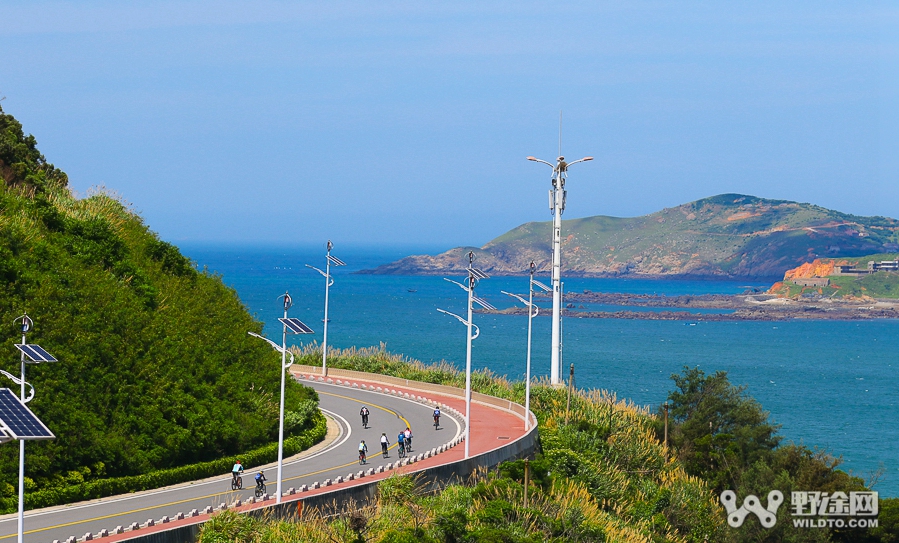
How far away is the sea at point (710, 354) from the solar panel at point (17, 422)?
126 ft

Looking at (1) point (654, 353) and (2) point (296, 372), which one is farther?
(1) point (654, 353)

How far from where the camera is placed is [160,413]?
32250mm

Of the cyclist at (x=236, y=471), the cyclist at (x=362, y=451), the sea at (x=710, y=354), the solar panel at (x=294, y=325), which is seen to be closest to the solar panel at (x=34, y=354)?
the solar panel at (x=294, y=325)

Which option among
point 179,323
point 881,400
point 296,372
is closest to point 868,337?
point 881,400

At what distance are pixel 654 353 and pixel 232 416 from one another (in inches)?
3433

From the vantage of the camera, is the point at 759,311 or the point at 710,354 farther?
the point at 759,311

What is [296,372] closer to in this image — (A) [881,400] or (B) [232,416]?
(B) [232,416]

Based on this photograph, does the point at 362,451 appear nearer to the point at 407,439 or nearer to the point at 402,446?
the point at 402,446

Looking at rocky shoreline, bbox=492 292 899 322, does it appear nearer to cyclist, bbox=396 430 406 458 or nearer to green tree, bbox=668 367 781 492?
green tree, bbox=668 367 781 492

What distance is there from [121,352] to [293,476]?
703cm

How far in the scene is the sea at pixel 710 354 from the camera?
240 ft

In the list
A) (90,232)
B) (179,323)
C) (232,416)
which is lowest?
(232,416)

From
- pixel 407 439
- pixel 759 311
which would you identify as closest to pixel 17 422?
pixel 407 439

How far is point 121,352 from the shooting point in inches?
1315
